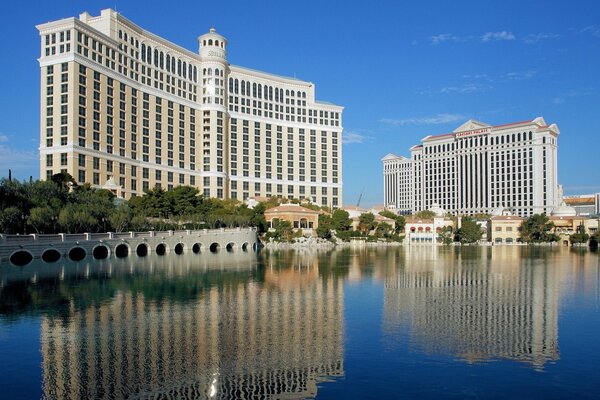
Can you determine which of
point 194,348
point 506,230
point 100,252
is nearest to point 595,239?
point 506,230

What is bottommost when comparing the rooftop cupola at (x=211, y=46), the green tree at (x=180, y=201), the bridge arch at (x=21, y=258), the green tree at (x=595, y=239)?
the green tree at (x=595, y=239)

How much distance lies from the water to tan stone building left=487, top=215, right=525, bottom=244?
92740 millimetres

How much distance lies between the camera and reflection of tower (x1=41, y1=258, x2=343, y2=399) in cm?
1462

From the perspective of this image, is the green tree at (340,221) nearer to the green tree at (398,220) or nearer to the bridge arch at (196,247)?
the green tree at (398,220)

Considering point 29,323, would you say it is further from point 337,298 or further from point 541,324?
point 541,324

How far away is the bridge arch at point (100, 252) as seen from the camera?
6131 centimetres

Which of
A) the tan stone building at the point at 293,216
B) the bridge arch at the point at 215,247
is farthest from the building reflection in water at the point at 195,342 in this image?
the tan stone building at the point at 293,216

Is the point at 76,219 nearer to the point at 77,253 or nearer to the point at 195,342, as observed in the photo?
the point at 77,253

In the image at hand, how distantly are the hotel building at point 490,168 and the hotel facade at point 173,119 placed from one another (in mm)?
44834

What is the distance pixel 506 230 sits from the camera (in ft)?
Answer: 414

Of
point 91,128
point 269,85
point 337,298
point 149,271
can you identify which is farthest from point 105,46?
point 337,298

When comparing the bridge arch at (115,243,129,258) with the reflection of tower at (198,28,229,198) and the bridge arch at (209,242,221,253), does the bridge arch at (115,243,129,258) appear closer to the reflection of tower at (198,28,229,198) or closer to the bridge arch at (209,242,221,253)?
the bridge arch at (209,242,221,253)

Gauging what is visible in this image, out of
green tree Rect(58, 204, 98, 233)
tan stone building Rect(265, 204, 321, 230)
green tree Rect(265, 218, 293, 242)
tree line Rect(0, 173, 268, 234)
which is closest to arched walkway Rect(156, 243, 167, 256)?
tree line Rect(0, 173, 268, 234)

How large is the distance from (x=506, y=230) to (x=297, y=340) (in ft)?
383
